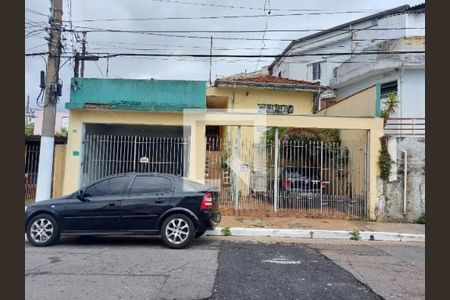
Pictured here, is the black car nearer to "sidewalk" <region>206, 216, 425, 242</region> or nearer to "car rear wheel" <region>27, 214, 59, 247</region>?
"car rear wheel" <region>27, 214, 59, 247</region>

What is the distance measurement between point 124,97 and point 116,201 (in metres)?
5.52

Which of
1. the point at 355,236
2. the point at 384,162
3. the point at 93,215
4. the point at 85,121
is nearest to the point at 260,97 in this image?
the point at 384,162

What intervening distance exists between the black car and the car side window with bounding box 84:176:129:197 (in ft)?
0.14

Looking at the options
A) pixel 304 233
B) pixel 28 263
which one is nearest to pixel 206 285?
pixel 28 263

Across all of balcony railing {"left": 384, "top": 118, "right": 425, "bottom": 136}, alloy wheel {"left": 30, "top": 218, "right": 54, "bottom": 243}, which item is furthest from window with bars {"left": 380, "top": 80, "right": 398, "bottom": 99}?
alloy wheel {"left": 30, "top": 218, "right": 54, "bottom": 243}

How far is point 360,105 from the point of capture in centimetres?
1273

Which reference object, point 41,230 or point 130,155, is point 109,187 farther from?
point 130,155

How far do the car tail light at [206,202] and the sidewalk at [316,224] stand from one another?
7.67ft

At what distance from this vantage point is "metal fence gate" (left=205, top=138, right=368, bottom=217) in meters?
11.3

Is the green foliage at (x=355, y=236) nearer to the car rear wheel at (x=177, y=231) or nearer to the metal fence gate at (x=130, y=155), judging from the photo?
the car rear wheel at (x=177, y=231)

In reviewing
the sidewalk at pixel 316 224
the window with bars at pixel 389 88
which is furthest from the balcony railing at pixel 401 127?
the sidewalk at pixel 316 224

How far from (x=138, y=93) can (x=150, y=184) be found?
17.7 feet

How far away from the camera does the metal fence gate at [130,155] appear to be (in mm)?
11539

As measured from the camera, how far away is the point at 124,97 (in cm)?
1188
